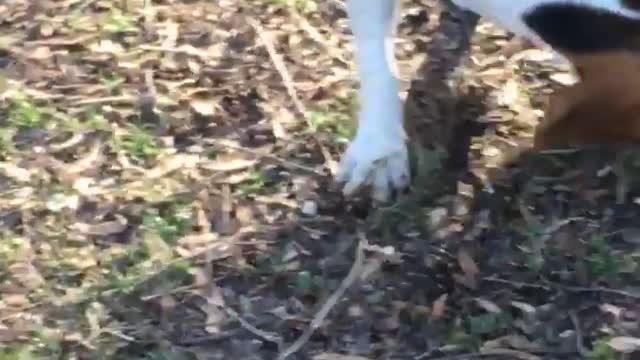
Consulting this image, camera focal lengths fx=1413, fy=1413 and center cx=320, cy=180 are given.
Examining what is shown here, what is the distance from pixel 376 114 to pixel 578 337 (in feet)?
1.91

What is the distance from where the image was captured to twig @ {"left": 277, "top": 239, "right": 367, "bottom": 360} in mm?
2211

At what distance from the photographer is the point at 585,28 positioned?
6.86ft

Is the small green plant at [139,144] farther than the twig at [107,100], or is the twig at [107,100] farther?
the twig at [107,100]

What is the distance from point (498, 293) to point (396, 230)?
224 mm

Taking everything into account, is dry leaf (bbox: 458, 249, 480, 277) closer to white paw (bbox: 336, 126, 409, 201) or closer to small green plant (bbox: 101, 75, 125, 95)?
white paw (bbox: 336, 126, 409, 201)

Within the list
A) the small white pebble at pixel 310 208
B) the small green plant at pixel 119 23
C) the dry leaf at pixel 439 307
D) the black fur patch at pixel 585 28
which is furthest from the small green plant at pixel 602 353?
the small green plant at pixel 119 23

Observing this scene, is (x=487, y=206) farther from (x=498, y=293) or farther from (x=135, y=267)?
(x=135, y=267)

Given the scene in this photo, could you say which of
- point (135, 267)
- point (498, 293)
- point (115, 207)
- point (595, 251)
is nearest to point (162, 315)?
point (135, 267)

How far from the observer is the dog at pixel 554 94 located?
82.2 inches

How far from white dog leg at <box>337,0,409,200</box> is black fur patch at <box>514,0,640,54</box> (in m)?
0.44

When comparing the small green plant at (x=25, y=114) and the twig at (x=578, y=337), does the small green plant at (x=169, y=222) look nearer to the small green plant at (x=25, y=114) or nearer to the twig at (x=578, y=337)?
the small green plant at (x=25, y=114)

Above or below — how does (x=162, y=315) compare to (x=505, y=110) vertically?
below

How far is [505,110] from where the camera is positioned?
2621 mm

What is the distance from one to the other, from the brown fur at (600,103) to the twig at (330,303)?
1.23 ft
